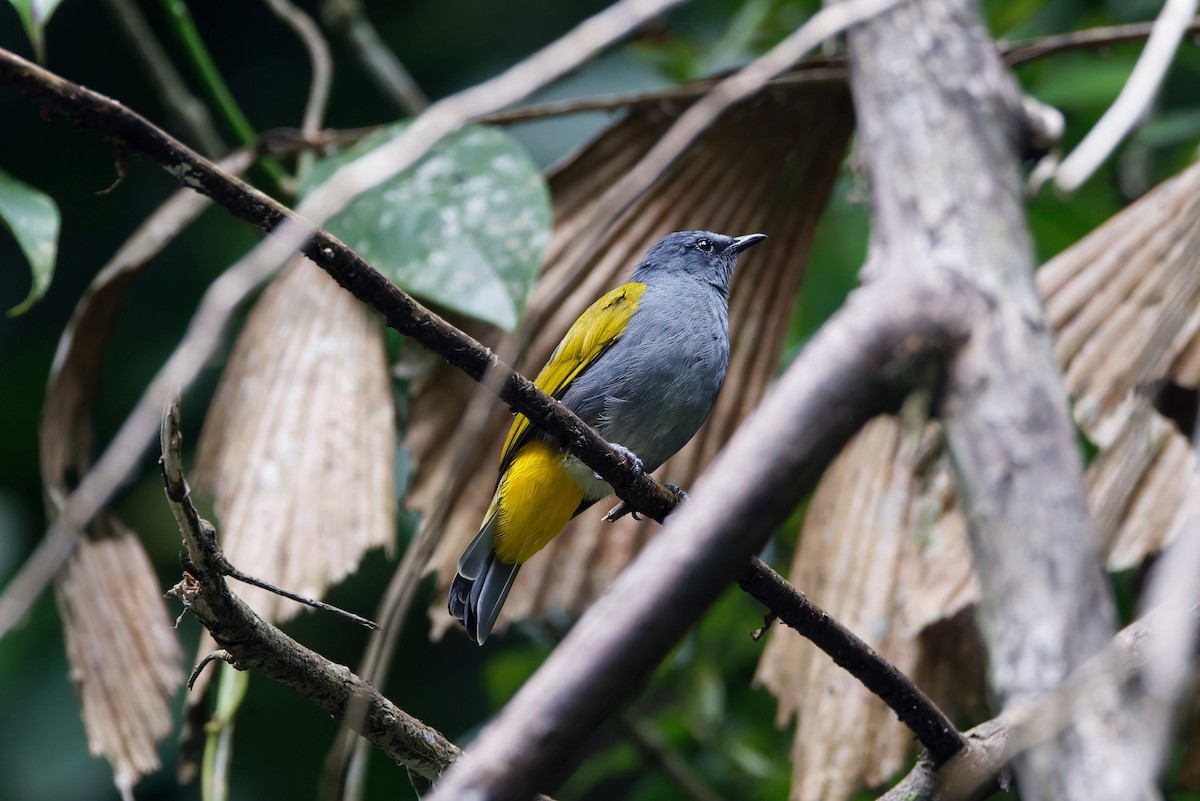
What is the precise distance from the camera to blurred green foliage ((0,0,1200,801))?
4.61 meters

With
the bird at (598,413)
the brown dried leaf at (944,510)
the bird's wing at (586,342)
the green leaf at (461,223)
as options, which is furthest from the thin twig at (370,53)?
the brown dried leaf at (944,510)

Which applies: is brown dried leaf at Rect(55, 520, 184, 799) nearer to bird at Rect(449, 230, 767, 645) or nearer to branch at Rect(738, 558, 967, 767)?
bird at Rect(449, 230, 767, 645)

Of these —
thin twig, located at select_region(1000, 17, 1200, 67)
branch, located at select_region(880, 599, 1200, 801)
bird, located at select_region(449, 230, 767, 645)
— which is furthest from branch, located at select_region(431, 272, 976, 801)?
thin twig, located at select_region(1000, 17, 1200, 67)

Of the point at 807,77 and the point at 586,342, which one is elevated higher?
the point at 807,77

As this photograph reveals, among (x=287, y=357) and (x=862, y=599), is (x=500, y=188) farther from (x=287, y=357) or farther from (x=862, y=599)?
(x=862, y=599)

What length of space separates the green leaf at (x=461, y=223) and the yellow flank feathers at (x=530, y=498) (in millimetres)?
424

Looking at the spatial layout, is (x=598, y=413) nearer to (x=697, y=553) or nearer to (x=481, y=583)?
(x=481, y=583)

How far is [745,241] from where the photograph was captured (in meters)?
4.09

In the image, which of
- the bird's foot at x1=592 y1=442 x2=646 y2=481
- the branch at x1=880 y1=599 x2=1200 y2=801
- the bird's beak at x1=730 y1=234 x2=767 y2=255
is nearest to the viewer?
the branch at x1=880 y1=599 x2=1200 y2=801

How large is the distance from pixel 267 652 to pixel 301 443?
151cm

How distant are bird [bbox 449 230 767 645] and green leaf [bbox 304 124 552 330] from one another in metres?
0.36

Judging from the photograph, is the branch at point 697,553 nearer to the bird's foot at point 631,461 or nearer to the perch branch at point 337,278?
the perch branch at point 337,278

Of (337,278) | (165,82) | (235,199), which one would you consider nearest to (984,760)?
(337,278)

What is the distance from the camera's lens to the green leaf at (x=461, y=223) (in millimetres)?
→ 3312
